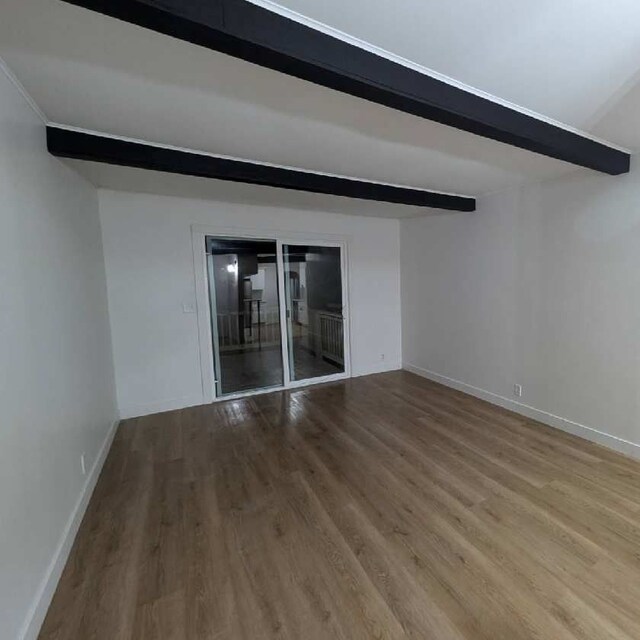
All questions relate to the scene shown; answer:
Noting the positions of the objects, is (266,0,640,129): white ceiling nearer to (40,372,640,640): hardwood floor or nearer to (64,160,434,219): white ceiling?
(64,160,434,219): white ceiling

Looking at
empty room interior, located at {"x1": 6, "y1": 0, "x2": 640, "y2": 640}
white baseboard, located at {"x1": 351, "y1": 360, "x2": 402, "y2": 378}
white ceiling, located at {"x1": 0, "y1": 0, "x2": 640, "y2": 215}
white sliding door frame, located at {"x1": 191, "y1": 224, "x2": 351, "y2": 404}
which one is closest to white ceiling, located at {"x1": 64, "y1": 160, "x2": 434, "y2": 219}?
empty room interior, located at {"x1": 6, "y1": 0, "x2": 640, "y2": 640}

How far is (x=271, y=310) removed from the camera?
14.6 ft

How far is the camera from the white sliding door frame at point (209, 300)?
13.0 feet

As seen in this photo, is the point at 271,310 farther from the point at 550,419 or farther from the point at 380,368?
the point at 550,419

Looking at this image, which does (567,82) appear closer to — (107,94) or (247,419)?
(107,94)

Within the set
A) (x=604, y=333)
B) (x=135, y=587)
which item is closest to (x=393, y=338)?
(x=604, y=333)

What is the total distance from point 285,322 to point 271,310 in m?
0.24

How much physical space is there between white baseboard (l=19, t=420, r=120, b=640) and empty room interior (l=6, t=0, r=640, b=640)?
0.05 feet

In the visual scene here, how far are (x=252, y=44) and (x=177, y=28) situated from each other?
24 centimetres

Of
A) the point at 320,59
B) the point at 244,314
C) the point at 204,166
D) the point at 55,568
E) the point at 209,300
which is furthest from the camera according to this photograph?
the point at 244,314

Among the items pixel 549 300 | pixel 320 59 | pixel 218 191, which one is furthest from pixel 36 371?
pixel 549 300

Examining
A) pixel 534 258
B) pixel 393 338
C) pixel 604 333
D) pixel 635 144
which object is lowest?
pixel 393 338

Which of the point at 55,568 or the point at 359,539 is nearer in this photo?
the point at 55,568

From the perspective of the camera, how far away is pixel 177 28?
107 cm
